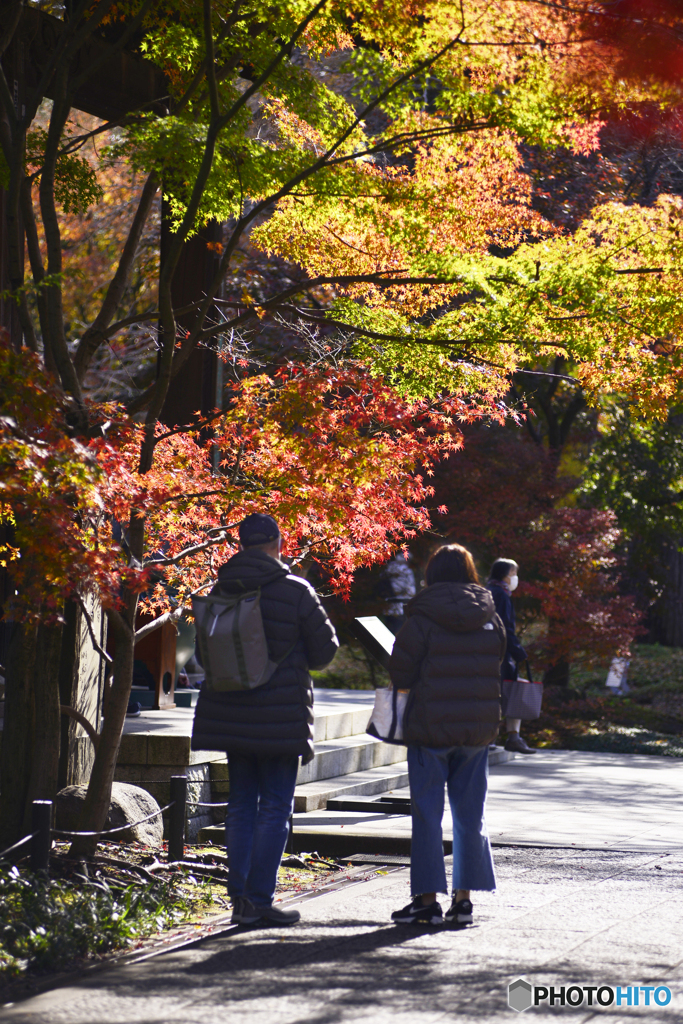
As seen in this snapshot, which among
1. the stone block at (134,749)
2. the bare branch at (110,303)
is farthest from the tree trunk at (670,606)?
the bare branch at (110,303)

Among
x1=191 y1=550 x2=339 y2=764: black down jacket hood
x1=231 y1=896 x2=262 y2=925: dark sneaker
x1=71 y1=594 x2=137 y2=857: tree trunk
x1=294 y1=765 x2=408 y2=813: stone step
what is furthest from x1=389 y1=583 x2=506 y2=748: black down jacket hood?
x1=294 y1=765 x2=408 y2=813: stone step

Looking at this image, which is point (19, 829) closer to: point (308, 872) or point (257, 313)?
point (308, 872)

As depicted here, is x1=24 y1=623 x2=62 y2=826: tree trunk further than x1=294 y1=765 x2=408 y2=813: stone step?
No

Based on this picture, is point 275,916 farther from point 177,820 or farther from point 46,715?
point 46,715

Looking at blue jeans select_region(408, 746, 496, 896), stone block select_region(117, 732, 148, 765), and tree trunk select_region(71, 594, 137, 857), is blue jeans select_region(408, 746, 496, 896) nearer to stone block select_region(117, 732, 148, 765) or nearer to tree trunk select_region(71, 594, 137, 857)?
tree trunk select_region(71, 594, 137, 857)

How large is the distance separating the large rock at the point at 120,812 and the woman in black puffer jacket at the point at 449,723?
6.71 ft

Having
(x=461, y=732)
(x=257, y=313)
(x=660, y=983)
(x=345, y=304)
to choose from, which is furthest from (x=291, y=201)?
(x=660, y=983)

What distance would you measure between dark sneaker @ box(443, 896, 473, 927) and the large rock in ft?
6.91

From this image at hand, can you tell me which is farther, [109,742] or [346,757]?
[346,757]

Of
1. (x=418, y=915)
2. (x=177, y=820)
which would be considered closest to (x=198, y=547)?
(x=177, y=820)

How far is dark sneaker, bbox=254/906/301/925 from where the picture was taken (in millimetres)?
4953

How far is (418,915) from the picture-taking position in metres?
4.97

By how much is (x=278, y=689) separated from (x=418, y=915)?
1.20 meters

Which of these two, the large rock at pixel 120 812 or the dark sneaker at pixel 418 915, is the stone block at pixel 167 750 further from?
the dark sneaker at pixel 418 915
